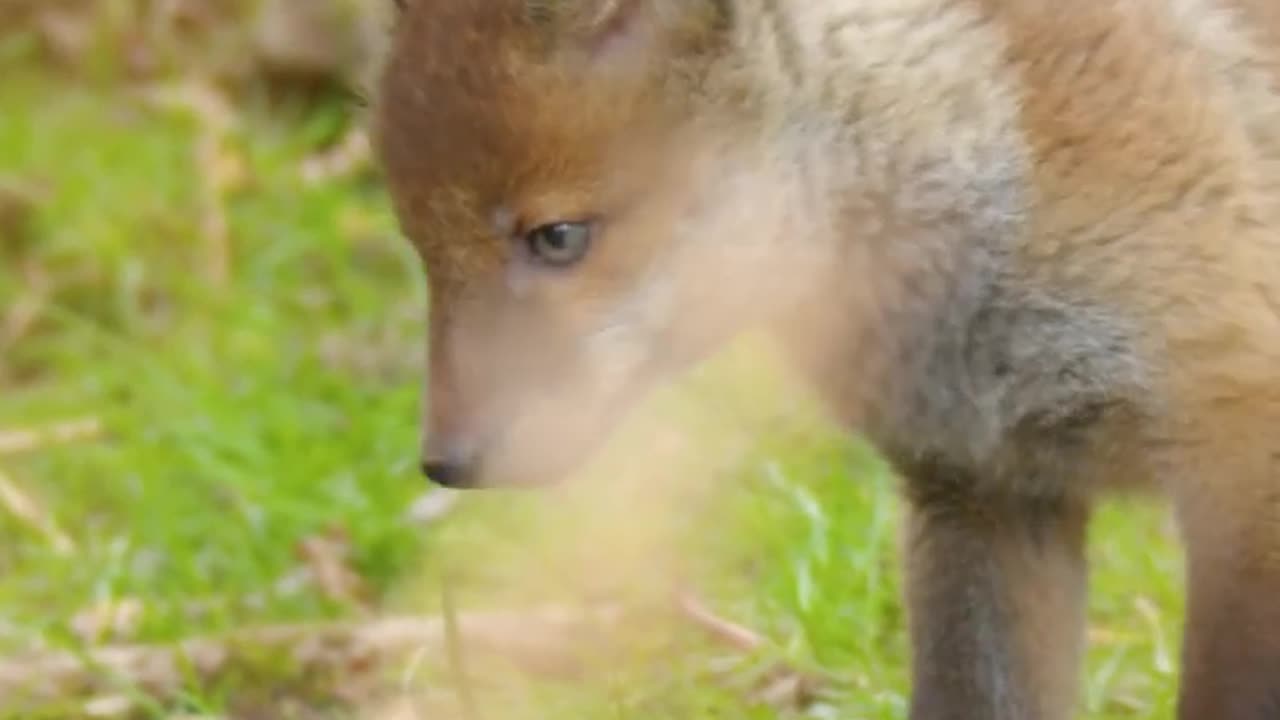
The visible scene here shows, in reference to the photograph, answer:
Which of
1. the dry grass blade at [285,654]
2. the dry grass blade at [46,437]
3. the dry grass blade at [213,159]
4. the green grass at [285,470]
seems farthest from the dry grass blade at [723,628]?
the dry grass blade at [213,159]

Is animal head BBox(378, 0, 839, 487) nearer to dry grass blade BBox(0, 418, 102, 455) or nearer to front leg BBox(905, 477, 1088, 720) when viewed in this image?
front leg BBox(905, 477, 1088, 720)

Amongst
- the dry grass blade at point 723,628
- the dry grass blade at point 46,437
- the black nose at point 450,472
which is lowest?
the black nose at point 450,472

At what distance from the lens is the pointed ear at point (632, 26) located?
2.82 metres

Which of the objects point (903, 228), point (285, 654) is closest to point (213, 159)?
point (285, 654)

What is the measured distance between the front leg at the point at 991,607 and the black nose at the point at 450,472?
0.61m

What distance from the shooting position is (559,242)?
2.83 metres

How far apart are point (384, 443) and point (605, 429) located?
5.83ft

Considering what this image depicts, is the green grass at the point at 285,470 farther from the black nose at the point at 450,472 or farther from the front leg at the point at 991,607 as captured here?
the black nose at the point at 450,472

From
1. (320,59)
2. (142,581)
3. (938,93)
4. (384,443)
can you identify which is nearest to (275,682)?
(142,581)

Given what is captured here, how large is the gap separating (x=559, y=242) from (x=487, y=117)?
159mm

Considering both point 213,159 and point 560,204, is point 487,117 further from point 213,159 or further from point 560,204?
point 213,159

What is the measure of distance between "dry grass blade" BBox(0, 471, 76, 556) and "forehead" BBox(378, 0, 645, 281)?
1.83 metres

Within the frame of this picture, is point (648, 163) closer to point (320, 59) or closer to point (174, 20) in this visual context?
point (320, 59)

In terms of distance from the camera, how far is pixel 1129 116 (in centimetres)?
282
